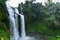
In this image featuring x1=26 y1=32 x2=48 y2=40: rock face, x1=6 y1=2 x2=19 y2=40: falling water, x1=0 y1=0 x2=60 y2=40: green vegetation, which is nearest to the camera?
x1=6 y1=2 x2=19 y2=40: falling water

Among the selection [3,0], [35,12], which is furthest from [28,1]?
[3,0]

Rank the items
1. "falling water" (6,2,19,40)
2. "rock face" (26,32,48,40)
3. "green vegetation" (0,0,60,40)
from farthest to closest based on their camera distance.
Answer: "green vegetation" (0,0,60,40) < "rock face" (26,32,48,40) < "falling water" (6,2,19,40)

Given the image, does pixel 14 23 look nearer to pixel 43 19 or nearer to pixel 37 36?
pixel 37 36

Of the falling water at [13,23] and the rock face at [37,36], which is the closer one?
the falling water at [13,23]

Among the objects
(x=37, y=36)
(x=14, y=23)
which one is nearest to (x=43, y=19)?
(x=37, y=36)

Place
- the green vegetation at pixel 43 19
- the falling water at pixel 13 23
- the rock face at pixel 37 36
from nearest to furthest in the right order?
1. the falling water at pixel 13 23
2. the rock face at pixel 37 36
3. the green vegetation at pixel 43 19

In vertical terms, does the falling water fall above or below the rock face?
above

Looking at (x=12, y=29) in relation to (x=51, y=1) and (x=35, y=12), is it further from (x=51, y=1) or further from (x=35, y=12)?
(x=51, y=1)

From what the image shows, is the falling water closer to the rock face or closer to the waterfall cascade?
the waterfall cascade

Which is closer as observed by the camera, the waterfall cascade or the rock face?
the waterfall cascade

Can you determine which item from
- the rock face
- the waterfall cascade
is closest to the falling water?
the waterfall cascade

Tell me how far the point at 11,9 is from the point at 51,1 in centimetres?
357

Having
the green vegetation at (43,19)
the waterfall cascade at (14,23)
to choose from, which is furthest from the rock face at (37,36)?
the waterfall cascade at (14,23)

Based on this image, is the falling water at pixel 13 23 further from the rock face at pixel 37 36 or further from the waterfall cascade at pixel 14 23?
the rock face at pixel 37 36
